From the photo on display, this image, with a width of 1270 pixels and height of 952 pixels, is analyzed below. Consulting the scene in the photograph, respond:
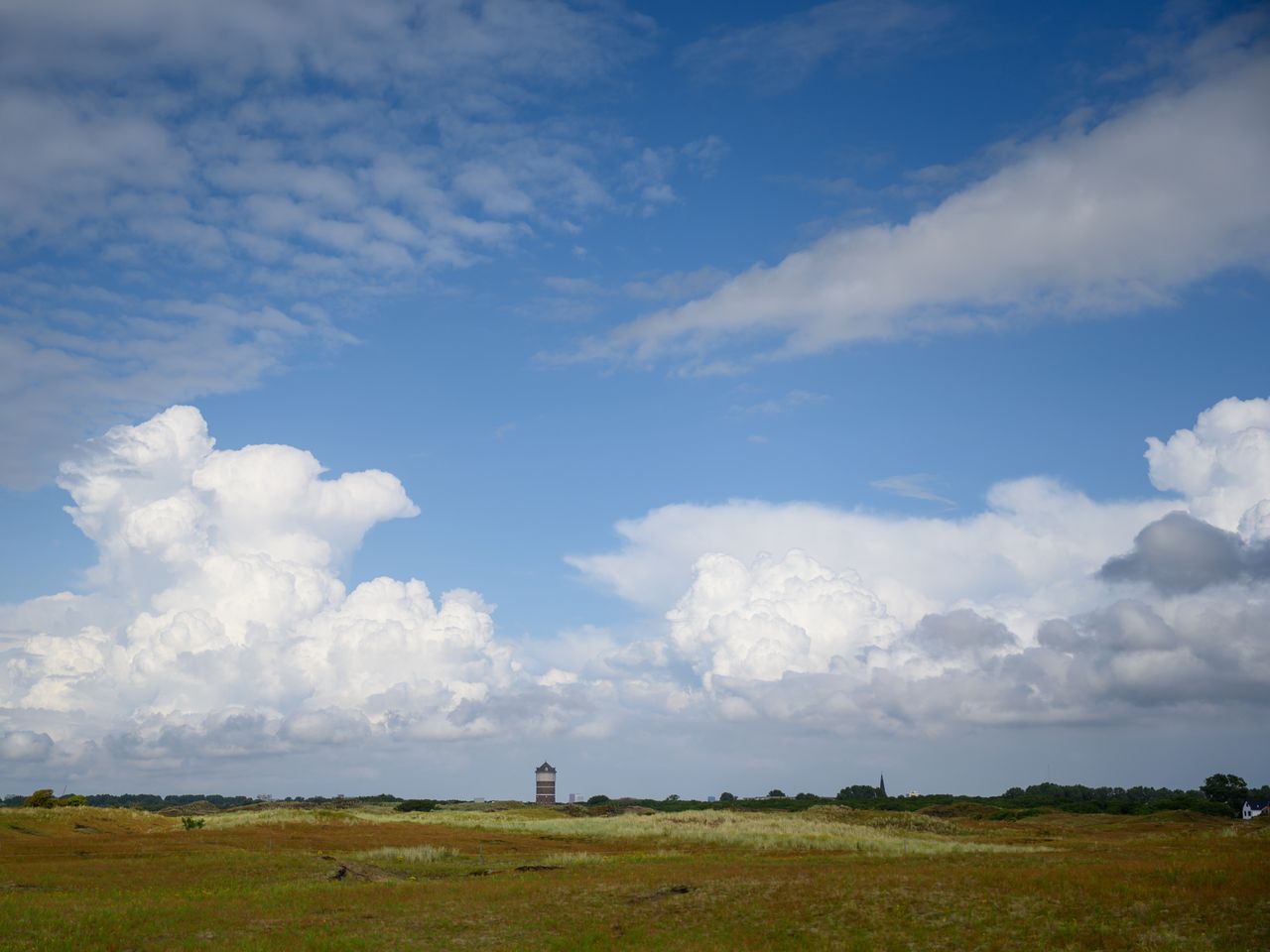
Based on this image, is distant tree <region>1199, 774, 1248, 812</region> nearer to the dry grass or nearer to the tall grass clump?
the dry grass

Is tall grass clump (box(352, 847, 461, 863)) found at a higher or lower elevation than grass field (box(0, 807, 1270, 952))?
lower

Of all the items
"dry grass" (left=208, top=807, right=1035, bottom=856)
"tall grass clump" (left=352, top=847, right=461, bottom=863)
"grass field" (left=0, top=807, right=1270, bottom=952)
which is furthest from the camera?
"dry grass" (left=208, top=807, right=1035, bottom=856)

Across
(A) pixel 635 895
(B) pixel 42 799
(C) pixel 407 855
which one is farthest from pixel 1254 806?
(B) pixel 42 799

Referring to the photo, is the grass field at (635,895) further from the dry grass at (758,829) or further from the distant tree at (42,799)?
the distant tree at (42,799)

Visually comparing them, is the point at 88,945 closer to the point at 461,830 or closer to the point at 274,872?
the point at 274,872

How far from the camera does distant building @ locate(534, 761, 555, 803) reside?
18975 cm

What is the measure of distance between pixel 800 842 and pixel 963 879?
1276 inches

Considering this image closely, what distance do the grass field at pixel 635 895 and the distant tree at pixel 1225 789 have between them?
99469mm

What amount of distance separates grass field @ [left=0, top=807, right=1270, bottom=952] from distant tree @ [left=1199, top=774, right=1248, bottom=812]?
99469 millimetres

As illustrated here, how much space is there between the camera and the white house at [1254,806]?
130m

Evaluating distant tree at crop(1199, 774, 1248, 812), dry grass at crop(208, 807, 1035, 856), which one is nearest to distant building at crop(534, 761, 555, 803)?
dry grass at crop(208, 807, 1035, 856)

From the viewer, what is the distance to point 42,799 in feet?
398

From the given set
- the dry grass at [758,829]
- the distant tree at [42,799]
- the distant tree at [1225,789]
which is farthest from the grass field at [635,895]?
the distant tree at [1225,789]

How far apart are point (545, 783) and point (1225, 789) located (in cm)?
12354
